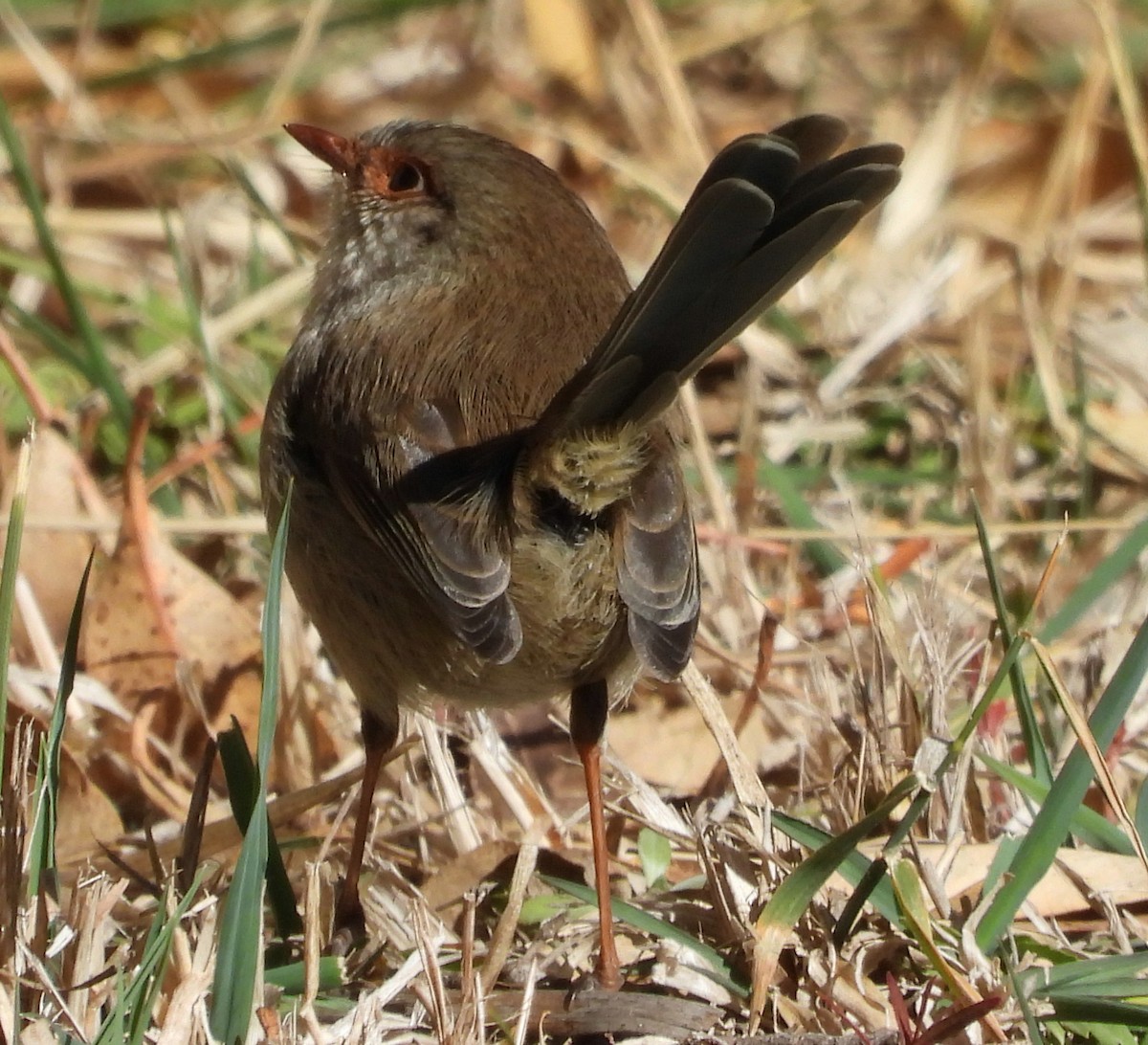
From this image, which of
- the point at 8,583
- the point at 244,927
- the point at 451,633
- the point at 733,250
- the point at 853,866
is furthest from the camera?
the point at 451,633

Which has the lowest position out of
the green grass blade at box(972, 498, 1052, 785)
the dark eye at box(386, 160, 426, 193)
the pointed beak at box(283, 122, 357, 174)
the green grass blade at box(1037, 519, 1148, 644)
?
the green grass blade at box(972, 498, 1052, 785)

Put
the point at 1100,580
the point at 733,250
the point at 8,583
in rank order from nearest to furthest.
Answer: the point at 8,583 < the point at 733,250 < the point at 1100,580

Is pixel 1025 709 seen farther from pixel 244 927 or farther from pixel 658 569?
pixel 244 927

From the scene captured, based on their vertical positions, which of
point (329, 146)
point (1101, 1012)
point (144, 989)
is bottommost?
point (1101, 1012)

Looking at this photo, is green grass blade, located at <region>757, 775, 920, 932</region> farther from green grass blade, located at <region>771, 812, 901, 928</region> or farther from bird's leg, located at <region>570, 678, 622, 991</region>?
bird's leg, located at <region>570, 678, 622, 991</region>

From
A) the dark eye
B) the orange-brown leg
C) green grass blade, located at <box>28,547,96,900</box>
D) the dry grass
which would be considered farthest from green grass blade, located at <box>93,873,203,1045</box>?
the dark eye

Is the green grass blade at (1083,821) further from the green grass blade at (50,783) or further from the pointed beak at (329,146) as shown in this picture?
the pointed beak at (329,146)

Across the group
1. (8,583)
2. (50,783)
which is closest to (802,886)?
(50,783)

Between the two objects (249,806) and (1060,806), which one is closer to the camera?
(1060,806)
